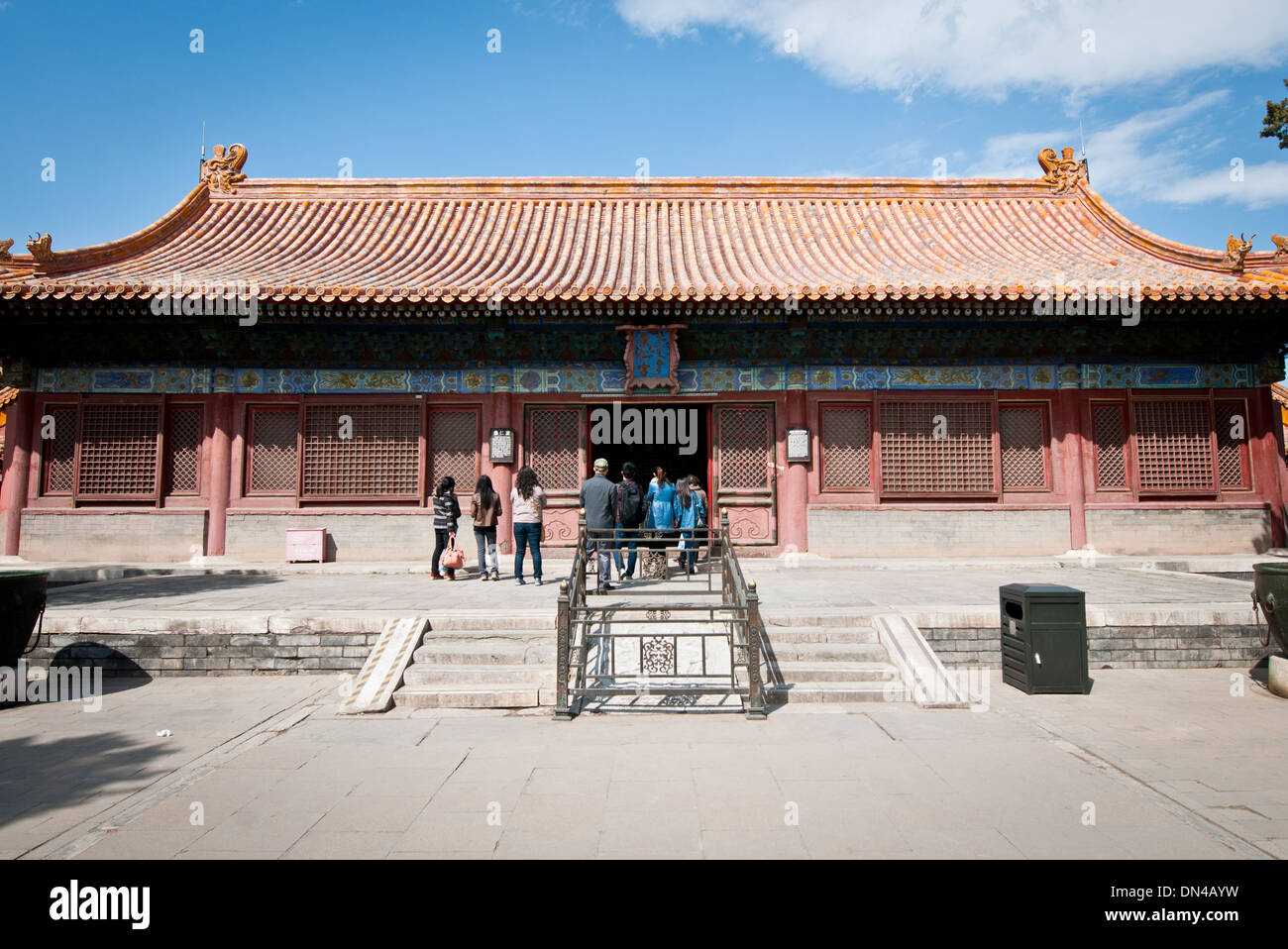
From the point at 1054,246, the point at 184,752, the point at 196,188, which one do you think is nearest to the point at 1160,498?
the point at 1054,246

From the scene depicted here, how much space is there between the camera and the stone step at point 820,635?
A: 6.32 meters

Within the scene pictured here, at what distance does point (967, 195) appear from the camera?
46.8 feet

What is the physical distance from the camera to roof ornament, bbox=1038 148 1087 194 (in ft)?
45.9

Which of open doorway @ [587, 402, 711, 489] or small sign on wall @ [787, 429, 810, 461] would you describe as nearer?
small sign on wall @ [787, 429, 810, 461]

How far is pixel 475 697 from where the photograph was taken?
5.42 m

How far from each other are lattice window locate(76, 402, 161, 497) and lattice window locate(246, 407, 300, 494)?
148 centimetres

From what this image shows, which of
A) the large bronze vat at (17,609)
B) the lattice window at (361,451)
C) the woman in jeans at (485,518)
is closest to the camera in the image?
the large bronze vat at (17,609)

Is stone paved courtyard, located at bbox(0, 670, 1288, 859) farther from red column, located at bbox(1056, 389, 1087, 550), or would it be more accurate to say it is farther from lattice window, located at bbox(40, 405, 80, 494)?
lattice window, located at bbox(40, 405, 80, 494)

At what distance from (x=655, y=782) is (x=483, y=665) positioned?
2.64 meters

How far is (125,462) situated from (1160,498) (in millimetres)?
16302

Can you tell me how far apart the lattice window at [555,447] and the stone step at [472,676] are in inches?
220

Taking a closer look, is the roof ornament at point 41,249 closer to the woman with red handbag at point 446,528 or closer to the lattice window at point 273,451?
the lattice window at point 273,451

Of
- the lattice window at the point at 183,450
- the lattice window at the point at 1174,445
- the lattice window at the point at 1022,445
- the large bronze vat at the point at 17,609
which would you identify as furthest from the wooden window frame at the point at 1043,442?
the lattice window at the point at 183,450

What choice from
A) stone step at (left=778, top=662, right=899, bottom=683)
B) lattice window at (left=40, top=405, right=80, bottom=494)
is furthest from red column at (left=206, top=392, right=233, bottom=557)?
stone step at (left=778, top=662, right=899, bottom=683)
